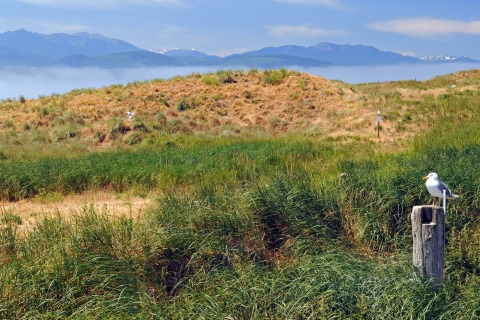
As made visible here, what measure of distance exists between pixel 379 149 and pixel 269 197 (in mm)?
7438

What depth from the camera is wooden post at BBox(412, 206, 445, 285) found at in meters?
4.67

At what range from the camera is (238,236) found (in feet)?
21.0

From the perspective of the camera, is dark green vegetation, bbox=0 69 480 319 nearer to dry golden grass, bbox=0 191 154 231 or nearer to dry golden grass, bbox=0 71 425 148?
dry golden grass, bbox=0 191 154 231

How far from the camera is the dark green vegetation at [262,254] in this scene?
15.2 feet

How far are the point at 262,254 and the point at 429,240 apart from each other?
2276 millimetres

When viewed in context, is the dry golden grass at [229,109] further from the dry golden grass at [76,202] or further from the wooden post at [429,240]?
the wooden post at [429,240]

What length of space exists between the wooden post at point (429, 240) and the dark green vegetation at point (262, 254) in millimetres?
203

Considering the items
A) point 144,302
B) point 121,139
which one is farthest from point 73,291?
point 121,139

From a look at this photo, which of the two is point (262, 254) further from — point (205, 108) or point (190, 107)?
point (190, 107)

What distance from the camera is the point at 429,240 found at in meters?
4.70

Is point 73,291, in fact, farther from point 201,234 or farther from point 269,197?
point 269,197

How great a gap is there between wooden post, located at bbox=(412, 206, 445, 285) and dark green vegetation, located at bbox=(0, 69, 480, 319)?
0.20 metres

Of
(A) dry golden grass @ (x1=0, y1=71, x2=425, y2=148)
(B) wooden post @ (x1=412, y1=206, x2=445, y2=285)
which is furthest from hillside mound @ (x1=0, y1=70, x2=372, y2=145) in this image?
(B) wooden post @ (x1=412, y1=206, x2=445, y2=285)

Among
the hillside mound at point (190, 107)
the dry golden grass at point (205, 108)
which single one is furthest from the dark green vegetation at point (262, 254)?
the hillside mound at point (190, 107)
